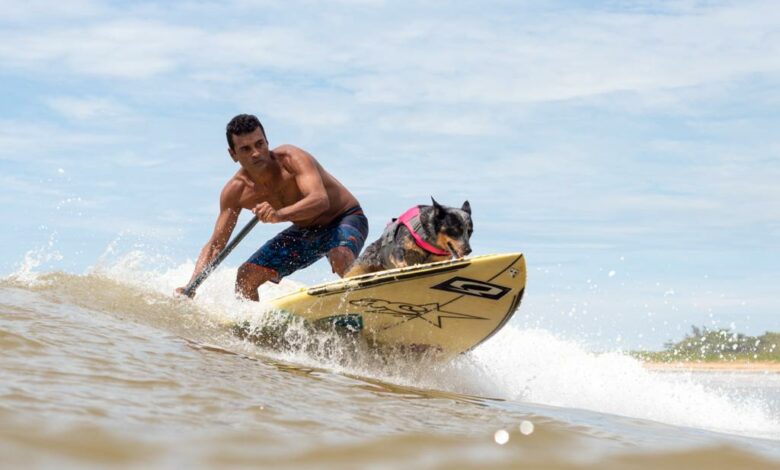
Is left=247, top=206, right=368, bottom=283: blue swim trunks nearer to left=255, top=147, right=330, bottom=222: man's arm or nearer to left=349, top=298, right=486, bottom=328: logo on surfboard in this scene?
left=255, top=147, right=330, bottom=222: man's arm

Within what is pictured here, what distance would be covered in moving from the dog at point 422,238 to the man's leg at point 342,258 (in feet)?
1.52

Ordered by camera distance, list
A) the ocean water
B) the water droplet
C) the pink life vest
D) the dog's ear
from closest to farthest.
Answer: the ocean water < the water droplet < the dog's ear < the pink life vest

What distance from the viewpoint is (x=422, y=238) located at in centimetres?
710

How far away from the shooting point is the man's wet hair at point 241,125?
7867 mm

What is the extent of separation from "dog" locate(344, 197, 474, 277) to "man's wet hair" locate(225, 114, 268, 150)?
5.57ft

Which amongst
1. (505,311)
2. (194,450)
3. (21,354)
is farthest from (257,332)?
(194,450)

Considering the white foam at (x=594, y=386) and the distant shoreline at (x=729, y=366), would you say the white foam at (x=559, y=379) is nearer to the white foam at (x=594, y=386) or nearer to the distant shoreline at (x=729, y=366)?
the white foam at (x=594, y=386)

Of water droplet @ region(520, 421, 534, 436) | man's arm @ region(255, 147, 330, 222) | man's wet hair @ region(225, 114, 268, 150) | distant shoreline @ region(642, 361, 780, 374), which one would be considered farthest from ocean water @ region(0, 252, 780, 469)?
distant shoreline @ region(642, 361, 780, 374)

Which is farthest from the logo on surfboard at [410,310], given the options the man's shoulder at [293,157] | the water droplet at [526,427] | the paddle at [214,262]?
the water droplet at [526,427]

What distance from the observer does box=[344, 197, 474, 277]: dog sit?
699cm

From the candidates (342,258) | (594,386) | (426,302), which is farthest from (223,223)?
(594,386)

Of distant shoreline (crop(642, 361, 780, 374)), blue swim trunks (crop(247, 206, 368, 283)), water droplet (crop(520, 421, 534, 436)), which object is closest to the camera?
water droplet (crop(520, 421, 534, 436))

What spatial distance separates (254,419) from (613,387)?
18.4ft

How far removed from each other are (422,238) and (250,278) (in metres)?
2.40
